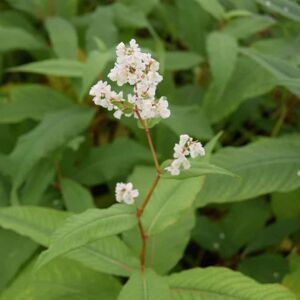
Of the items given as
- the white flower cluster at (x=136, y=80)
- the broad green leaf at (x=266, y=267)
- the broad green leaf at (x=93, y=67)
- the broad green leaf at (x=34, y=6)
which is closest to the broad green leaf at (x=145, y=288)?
the white flower cluster at (x=136, y=80)

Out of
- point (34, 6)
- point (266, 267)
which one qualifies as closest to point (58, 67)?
point (34, 6)

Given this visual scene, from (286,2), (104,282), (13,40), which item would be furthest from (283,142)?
(13,40)

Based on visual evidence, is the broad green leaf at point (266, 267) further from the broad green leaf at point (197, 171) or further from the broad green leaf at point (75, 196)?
the broad green leaf at point (197, 171)

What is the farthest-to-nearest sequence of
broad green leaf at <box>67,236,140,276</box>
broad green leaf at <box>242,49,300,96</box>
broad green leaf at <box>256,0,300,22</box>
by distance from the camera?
broad green leaf at <box>256,0,300,22</box> < broad green leaf at <box>242,49,300,96</box> < broad green leaf at <box>67,236,140,276</box>

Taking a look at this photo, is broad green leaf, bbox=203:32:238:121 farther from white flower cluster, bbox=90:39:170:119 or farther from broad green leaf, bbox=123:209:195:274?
white flower cluster, bbox=90:39:170:119

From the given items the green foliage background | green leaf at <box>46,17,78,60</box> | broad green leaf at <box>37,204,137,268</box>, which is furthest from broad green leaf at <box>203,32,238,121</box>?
broad green leaf at <box>37,204,137,268</box>
